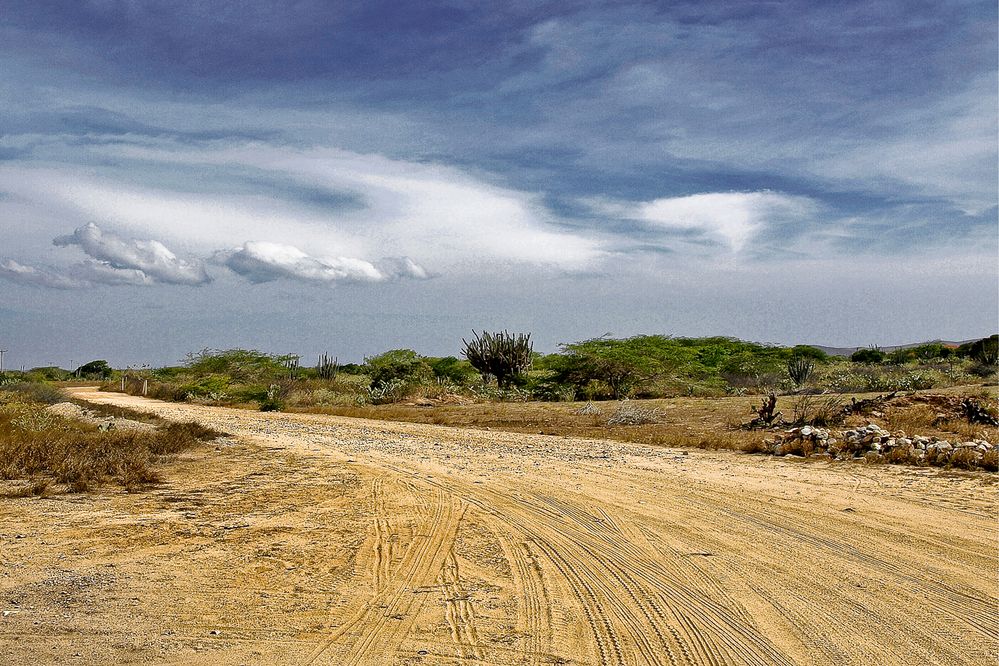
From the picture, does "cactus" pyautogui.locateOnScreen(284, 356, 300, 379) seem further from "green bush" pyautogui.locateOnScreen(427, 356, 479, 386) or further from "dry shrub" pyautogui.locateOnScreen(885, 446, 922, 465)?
"dry shrub" pyautogui.locateOnScreen(885, 446, 922, 465)

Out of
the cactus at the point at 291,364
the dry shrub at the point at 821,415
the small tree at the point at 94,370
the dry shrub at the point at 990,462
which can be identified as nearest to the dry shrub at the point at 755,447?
the dry shrub at the point at 821,415

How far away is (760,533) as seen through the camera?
7.43 meters

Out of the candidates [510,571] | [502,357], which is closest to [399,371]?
[502,357]

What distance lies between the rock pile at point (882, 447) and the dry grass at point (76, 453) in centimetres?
1040

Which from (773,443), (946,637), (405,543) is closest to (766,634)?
(946,637)

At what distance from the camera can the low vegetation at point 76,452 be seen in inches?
385

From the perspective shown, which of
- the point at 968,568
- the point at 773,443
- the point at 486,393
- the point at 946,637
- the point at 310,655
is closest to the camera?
the point at 310,655

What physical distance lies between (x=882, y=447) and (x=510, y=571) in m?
8.92

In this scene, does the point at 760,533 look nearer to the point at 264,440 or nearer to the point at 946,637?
the point at 946,637

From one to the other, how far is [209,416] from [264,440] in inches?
368

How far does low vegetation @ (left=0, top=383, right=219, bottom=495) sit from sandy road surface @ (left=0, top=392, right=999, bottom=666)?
0.68 meters

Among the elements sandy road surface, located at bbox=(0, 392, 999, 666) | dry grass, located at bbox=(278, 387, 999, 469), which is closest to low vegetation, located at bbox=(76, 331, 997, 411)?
dry grass, located at bbox=(278, 387, 999, 469)

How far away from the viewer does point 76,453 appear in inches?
437

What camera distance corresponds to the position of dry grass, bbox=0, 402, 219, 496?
9812mm
